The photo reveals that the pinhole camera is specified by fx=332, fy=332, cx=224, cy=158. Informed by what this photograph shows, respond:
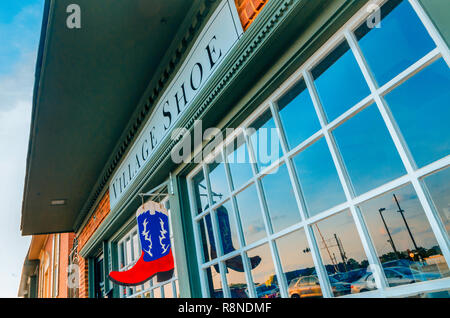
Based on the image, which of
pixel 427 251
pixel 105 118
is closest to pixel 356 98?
pixel 427 251

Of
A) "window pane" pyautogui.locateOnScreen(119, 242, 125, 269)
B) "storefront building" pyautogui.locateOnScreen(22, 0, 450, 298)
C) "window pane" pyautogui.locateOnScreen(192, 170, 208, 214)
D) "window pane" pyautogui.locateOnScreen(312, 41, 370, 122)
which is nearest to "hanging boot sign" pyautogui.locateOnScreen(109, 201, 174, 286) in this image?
"storefront building" pyautogui.locateOnScreen(22, 0, 450, 298)

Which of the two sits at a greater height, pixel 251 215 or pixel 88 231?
pixel 88 231

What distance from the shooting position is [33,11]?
2.78 m

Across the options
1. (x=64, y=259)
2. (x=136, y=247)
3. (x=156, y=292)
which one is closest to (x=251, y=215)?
(x=156, y=292)

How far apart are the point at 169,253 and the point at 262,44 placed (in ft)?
6.41

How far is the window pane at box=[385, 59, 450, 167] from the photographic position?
125 cm

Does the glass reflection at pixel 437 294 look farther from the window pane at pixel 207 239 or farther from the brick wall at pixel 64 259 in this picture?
the brick wall at pixel 64 259

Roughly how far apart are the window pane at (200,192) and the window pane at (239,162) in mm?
425

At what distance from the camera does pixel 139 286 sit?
4117 mm

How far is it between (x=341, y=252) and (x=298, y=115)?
0.80m

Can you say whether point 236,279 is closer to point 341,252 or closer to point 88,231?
point 341,252

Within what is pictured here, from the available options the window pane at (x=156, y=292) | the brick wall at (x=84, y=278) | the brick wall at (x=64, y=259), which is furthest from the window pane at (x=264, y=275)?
the brick wall at (x=64, y=259)

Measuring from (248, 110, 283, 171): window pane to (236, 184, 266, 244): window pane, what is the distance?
→ 225 millimetres

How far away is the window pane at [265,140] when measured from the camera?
2.09 m
